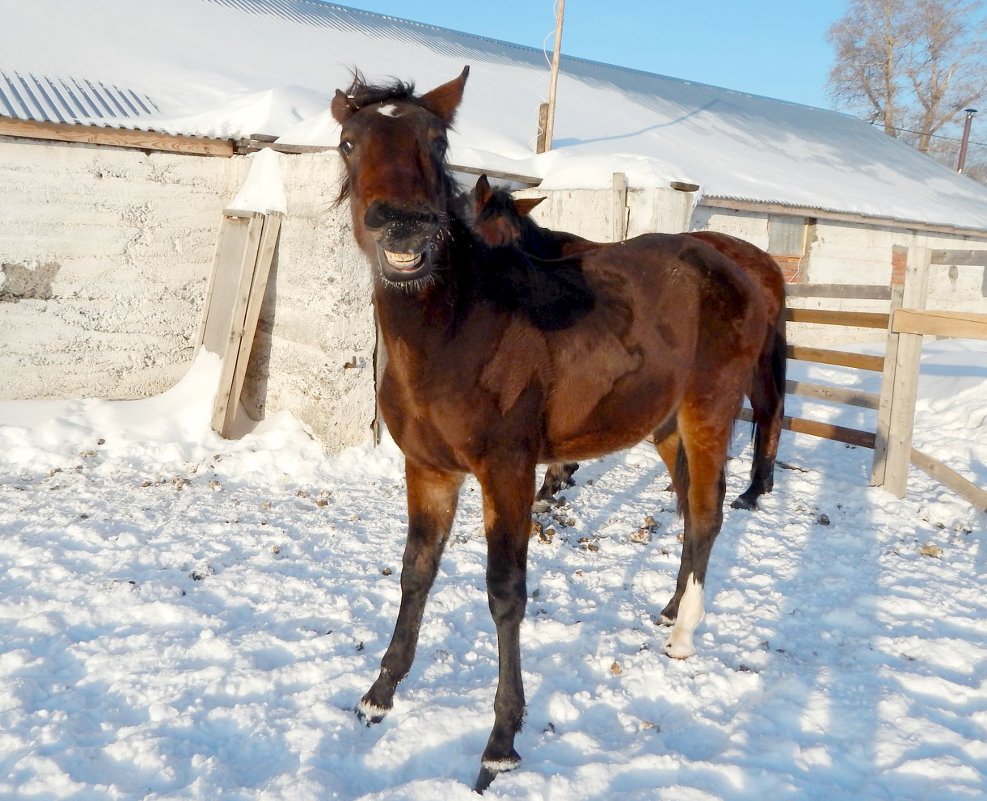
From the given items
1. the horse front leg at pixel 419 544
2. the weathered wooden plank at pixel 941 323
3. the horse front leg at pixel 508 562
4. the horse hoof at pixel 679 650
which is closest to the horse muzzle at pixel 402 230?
the horse front leg at pixel 508 562

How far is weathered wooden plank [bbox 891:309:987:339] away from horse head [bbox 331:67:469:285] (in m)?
4.01

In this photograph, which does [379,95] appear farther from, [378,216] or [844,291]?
[844,291]

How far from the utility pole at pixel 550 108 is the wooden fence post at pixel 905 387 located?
547 centimetres

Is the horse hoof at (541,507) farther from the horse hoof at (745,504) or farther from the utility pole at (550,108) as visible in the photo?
the utility pole at (550,108)

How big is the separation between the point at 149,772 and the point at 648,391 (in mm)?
2380

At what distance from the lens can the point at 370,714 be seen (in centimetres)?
272

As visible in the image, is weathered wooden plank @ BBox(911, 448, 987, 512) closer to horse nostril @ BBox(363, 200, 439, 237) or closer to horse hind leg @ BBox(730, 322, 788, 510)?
horse hind leg @ BBox(730, 322, 788, 510)

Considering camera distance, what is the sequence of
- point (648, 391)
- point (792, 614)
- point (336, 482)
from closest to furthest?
point (648, 391) → point (792, 614) → point (336, 482)

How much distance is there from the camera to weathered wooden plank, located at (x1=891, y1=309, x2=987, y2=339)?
478 cm

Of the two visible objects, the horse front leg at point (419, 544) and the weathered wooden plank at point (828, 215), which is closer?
the horse front leg at point (419, 544)

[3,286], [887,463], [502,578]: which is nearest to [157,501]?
[3,286]

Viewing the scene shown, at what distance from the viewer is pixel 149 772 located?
236 cm

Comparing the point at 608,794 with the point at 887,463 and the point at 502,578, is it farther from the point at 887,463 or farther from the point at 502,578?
the point at 887,463

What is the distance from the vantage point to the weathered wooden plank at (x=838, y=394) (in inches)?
239
